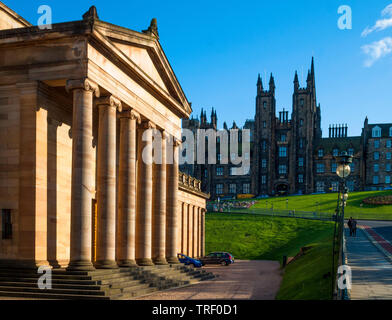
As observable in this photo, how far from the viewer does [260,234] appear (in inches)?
3219

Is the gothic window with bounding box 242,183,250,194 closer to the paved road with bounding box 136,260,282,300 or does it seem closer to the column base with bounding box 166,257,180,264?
the paved road with bounding box 136,260,282,300

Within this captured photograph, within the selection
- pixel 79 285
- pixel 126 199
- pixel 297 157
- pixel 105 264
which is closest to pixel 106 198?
pixel 126 199

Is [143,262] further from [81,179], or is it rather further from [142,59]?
[142,59]

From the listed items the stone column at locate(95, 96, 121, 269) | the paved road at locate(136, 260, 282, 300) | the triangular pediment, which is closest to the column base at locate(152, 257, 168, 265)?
the paved road at locate(136, 260, 282, 300)

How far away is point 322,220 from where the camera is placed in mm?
89812

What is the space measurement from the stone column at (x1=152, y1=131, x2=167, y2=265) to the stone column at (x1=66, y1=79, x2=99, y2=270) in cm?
Answer: 1206

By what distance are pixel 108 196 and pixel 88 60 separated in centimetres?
781

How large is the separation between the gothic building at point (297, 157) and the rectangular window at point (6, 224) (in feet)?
420

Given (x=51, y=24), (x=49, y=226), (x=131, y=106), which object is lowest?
(x=49, y=226)

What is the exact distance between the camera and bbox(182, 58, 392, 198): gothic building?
482ft

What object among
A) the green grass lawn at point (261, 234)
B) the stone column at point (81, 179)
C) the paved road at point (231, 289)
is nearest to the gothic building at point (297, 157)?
the green grass lawn at point (261, 234)

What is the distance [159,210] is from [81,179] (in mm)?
12996
